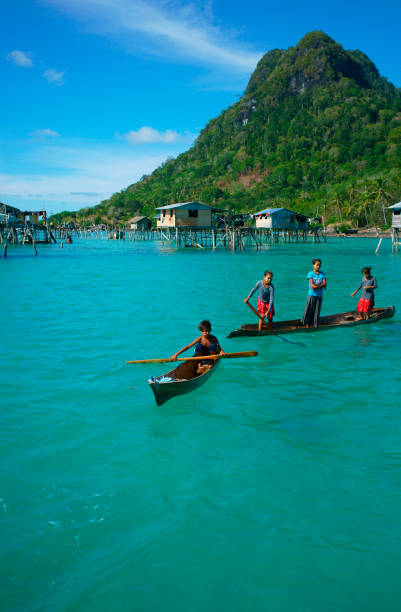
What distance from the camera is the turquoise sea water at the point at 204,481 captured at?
432 centimetres

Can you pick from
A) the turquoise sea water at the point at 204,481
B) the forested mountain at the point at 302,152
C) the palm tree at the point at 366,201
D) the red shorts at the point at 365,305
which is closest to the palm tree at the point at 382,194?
the forested mountain at the point at 302,152

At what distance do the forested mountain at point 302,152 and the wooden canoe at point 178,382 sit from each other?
81.8m

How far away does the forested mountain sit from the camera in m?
108

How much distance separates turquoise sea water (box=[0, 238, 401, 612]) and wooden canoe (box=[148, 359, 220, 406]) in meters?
0.37

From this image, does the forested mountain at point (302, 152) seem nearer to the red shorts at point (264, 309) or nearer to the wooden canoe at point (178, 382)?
the red shorts at point (264, 309)

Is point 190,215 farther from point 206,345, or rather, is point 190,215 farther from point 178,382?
point 178,382

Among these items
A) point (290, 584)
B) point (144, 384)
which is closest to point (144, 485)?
point (290, 584)

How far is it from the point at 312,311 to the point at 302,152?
5663 inches

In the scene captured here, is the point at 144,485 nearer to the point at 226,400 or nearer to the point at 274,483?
the point at 274,483

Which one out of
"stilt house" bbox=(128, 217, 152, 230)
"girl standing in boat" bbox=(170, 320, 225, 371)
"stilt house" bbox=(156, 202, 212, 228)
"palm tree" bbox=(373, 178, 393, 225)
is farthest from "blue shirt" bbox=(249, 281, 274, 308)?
"stilt house" bbox=(128, 217, 152, 230)

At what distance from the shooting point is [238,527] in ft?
16.5

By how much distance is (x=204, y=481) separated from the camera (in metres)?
5.91

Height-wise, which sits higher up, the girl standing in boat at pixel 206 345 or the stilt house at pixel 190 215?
the stilt house at pixel 190 215

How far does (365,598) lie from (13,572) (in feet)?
11.8
